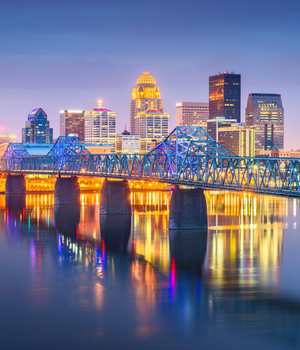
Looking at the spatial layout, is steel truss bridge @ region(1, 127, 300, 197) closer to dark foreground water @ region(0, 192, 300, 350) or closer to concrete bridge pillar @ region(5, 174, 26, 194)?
concrete bridge pillar @ region(5, 174, 26, 194)

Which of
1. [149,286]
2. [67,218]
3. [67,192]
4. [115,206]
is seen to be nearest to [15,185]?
[67,192]

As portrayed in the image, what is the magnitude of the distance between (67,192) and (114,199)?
81.5ft

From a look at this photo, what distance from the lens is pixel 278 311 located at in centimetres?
4212

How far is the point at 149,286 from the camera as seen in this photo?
163ft

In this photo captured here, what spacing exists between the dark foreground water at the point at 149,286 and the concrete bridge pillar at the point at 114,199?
8.42 metres

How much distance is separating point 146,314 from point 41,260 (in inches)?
866

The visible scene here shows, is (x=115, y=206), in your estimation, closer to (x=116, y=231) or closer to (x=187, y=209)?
(x=116, y=231)

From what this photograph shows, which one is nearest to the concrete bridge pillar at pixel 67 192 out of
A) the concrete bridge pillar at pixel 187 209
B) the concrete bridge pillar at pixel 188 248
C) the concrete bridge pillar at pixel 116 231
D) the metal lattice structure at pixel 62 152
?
the metal lattice structure at pixel 62 152

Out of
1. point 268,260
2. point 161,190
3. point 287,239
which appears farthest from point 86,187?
point 268,260

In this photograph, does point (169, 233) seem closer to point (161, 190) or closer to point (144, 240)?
point (144, 240)

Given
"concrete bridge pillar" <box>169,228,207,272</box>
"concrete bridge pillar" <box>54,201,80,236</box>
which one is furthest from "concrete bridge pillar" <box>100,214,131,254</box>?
"concrete bridge pillar" <box>169,228,207,272</box>

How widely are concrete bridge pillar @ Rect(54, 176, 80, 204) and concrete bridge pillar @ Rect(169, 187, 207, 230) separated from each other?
46.4 m

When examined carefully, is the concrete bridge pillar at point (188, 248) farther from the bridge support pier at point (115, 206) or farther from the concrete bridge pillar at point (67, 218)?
the concrete bridge pillar at point (67, 218)

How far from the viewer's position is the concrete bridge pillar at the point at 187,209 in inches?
2985
